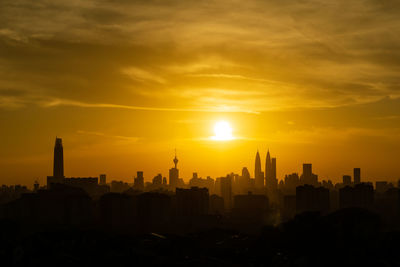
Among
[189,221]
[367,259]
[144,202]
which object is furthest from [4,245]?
[189,221]

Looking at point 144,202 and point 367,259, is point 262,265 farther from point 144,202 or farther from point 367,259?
point 144,202

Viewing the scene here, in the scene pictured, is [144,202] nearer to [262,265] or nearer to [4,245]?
[4,245]

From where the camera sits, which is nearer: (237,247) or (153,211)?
(237,247)

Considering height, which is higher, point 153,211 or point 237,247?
point 153,211

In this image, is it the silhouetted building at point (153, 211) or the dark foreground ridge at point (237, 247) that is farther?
the silhouetted building at point (153, 211)

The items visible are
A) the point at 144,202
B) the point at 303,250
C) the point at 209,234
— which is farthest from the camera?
the point at 144,202

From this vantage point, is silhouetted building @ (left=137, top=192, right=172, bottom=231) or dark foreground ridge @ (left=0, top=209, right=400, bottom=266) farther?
silhouetted building @ (left=137, top=192, right=172, bottom=231)

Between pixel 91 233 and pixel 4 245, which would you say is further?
pixel 91 233

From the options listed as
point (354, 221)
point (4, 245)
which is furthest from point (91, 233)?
point (354, 221)

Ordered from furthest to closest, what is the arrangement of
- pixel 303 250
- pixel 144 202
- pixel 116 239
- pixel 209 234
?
pixel 144 202
pixel 209 234
pixel 116 239
pixel 303 250
